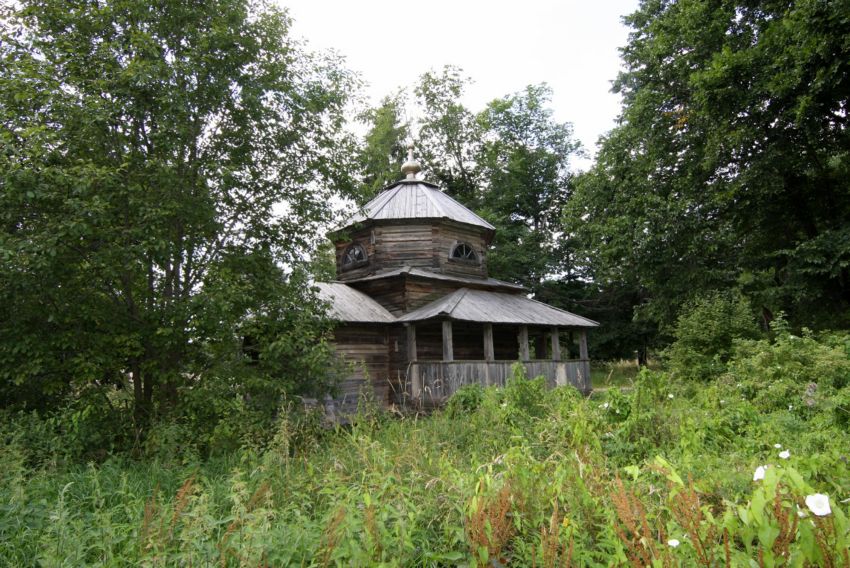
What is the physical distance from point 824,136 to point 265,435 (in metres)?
15.6

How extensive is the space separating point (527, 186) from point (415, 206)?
15.2m

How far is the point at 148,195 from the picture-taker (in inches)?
259

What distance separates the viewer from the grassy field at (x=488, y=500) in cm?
230

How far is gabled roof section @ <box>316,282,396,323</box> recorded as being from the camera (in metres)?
14.3

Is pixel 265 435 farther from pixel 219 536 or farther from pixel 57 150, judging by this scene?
pixel 57 150

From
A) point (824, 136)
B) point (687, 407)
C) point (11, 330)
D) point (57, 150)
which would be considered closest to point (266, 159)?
point (57, 150)

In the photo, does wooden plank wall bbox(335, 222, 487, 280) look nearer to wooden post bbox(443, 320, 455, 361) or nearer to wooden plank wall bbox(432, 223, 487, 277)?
wooden plank wall bbox(432, 223, 487, 277)

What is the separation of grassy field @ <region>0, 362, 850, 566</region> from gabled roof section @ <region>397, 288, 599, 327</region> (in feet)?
23.7

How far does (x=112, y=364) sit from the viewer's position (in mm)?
6438

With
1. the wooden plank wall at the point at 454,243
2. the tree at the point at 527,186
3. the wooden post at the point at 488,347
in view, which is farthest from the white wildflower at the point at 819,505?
the tree at the point at 527,186

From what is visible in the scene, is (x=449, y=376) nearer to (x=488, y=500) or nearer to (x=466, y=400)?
(x=466, y=400)

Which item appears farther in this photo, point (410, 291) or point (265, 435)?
point (410, 291)

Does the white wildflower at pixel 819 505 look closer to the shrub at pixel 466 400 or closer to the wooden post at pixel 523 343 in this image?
the shrub at pixel 466 400

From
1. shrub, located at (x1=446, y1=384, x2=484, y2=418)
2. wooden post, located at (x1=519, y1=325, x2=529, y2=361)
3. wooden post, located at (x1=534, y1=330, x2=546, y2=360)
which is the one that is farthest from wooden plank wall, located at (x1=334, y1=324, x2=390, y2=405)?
wooden post, located at (x1=534, y1=330, x2=546, y2=360)
